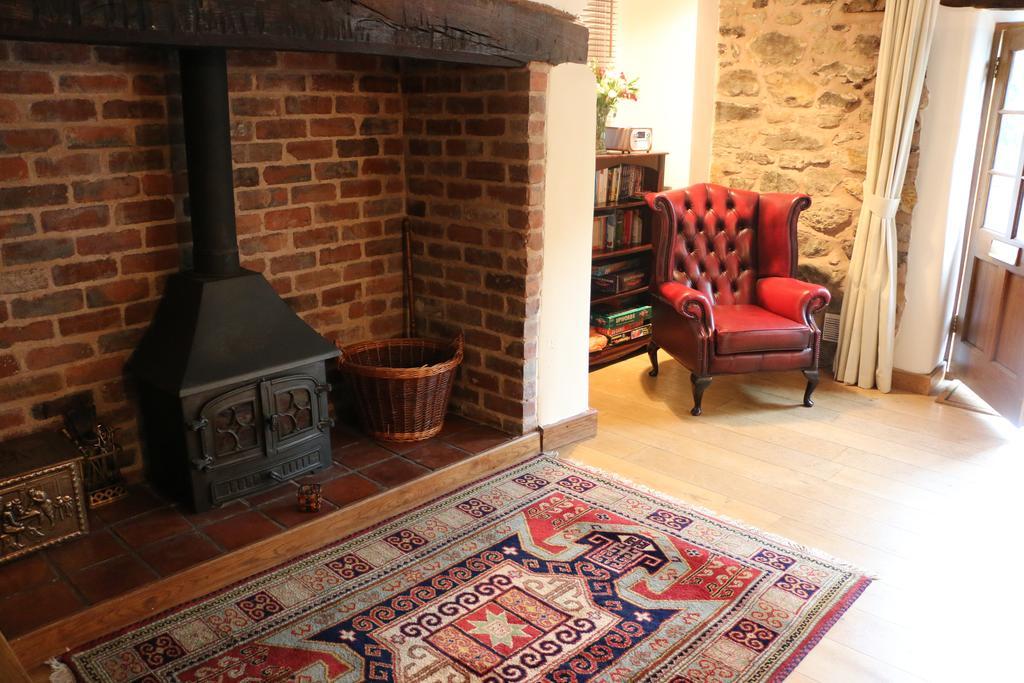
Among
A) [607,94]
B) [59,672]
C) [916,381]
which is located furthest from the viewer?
[607,94]

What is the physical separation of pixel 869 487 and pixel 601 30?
344 centimetres

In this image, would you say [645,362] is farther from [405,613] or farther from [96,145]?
[96,145]

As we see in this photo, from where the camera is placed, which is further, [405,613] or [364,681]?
[405,613]

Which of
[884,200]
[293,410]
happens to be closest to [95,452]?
[293,410]

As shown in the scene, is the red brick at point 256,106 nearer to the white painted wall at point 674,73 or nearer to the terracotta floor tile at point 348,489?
the terracotta floor tile at point 348,489

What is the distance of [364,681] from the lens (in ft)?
7.06

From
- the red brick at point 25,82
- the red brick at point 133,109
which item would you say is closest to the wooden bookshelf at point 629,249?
the red brick at point 133,109

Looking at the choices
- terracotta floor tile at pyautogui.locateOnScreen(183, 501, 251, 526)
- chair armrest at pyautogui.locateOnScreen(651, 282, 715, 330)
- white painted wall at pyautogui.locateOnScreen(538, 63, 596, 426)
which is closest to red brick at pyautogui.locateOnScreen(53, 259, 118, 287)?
terracotta floor tile at pyautogui.locateOnScreen(183, 501, 251, 526)

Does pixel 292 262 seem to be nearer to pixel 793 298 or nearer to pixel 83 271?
pixel 83 271

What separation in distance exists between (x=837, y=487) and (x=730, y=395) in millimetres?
1117

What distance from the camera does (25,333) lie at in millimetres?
2639

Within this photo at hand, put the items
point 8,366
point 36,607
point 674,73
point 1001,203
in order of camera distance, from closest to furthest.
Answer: point 36,607 → point 8,366 → point 1001,203 → point 674,73

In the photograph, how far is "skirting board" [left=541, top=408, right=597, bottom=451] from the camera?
360 centimetres

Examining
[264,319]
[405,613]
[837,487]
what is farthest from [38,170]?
[837,487]
